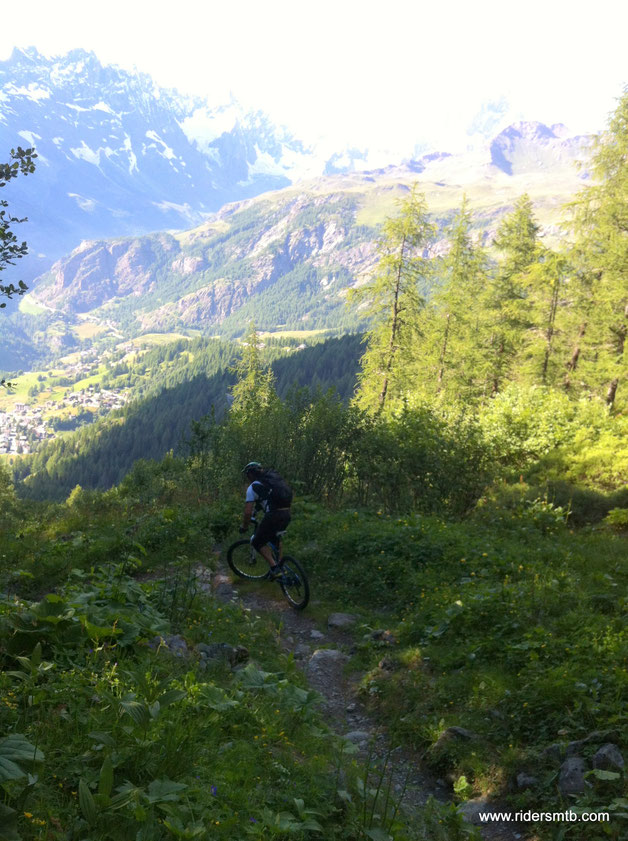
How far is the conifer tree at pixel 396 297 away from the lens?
2745cm

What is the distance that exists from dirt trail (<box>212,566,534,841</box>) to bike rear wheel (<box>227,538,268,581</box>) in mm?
211

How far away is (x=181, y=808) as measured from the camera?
10.2 feet

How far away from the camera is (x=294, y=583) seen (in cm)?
992

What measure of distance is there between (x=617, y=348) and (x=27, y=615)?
24061 millimetres

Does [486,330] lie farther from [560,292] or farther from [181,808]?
[181,808]

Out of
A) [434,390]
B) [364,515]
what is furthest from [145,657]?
[434,390]

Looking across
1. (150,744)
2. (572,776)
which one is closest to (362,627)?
(572,776)

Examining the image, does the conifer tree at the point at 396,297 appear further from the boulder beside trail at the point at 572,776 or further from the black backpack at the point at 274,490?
the boulder beside trail at the point at 572,776

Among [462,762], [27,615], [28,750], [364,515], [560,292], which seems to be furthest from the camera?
[560,292]

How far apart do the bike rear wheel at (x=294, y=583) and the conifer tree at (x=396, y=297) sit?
17796 mm

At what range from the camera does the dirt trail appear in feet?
16.4

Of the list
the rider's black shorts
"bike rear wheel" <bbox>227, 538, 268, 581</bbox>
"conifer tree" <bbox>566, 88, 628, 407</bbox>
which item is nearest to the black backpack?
the rider's black shorts

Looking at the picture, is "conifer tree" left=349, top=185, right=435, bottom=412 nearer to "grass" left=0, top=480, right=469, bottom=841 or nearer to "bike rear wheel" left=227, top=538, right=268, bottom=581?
"bike rear wheel" left=227, top=538, right=268, bottom=581

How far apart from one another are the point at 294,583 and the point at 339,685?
278cm
